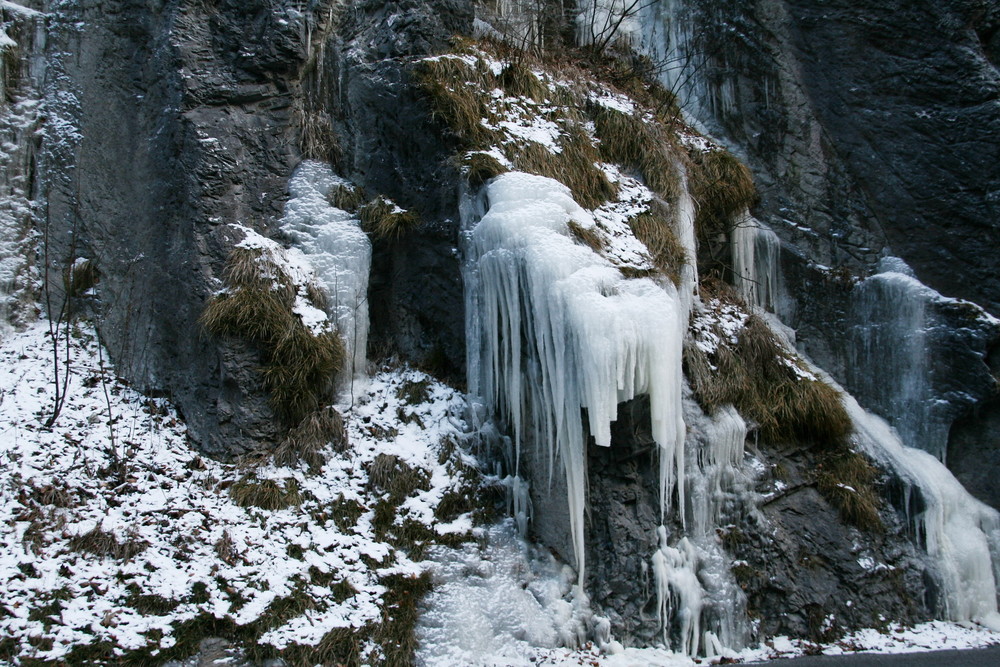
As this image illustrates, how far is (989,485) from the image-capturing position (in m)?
7.45

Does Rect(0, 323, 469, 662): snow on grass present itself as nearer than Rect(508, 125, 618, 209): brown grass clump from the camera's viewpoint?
Yes

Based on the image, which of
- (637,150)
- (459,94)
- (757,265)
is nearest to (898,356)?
(757,265)

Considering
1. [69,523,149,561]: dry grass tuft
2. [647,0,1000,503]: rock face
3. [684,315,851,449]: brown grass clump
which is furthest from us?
[647,0,1000,503]: rock face

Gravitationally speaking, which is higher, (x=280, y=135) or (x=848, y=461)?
(x=280, y=135)

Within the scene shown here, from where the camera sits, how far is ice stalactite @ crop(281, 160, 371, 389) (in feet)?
23.1

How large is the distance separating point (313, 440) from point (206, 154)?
2967 millimetres

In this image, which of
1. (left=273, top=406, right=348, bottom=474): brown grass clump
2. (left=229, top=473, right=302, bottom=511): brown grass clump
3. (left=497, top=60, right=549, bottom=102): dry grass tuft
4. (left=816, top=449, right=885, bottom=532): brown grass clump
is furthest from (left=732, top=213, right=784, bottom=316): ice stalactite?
(left=229, top=473, right=302, bottom=511): brown grass clump

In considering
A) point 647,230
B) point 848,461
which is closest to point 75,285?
point 647,230

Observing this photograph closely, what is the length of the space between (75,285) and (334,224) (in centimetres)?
269

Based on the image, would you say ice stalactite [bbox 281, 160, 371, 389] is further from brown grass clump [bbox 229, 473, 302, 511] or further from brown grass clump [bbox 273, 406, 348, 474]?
brown grass clump [bbox 229, 473, 302, 511]

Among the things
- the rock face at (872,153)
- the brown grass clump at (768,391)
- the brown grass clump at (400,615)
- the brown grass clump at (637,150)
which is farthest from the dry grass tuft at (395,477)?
the rock face at (872,153)

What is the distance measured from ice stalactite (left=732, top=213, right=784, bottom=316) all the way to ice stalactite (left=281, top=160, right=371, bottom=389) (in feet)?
13.8

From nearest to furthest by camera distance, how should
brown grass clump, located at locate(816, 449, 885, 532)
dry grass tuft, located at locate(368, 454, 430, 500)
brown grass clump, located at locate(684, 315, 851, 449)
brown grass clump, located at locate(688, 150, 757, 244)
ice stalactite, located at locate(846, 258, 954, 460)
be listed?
dry grass tuft, located at locate(368, 454, 430, 500) → brown grass clump, located at locate(816, 449, 885, 532) → brown grass clump, located at locate(684, 315, 851, 449) → ice stalactite, located at locate(846, 258, 954, 460) → brown grass clump, located at locate(688, 150, 757, 244)

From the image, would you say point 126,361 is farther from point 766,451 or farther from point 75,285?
point 766,451
